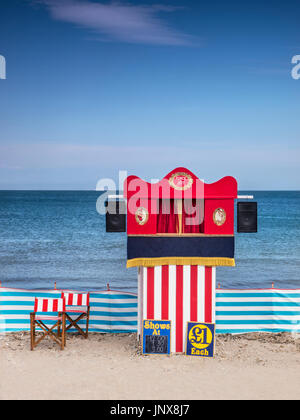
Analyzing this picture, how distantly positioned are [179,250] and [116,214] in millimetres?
1896

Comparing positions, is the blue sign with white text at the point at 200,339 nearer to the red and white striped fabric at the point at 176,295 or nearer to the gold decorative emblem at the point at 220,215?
the red and white striped fabric at the point at 176,295

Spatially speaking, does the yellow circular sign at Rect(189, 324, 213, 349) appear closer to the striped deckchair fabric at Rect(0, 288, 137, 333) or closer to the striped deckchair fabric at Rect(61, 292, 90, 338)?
the striped deckchair fabric at Rect(0, 288, 137, 333)

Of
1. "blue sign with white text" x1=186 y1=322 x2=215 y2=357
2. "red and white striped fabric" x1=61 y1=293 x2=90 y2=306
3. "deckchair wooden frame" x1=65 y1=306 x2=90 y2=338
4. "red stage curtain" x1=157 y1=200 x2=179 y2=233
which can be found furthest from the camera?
"deckchair wooden frame" x1=65 y1=306 x2=90 y2=338

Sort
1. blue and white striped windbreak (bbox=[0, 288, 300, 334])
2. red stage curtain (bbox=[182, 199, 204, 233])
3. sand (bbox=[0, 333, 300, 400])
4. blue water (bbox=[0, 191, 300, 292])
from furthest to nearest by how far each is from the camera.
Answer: blue water (bbox=[0, 191, 300, 292])
blue and white striped windbreak (bbox=[0, 288, 300, 334])
red stage curtain (bbox=[182, 199, 204, 233])
sand (bbox=[0, 333, 300, 400])

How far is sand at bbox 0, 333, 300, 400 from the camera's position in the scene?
30.6ft

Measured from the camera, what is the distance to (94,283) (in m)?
25.3

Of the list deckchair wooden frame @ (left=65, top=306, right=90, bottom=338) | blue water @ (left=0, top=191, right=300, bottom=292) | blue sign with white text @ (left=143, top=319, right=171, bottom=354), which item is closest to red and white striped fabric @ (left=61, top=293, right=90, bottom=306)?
deckchair wooden frame @ (left=65, top=306, right=90, bottom=338)

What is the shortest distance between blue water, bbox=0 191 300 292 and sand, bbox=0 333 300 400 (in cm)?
1084

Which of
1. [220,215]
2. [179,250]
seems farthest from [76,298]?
[220,215]

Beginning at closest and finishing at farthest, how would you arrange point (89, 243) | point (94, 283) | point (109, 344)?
point (109, 344)
point (94, 283)
point (89, 243)

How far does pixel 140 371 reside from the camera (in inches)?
412

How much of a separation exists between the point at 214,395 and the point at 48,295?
19.4 feet
